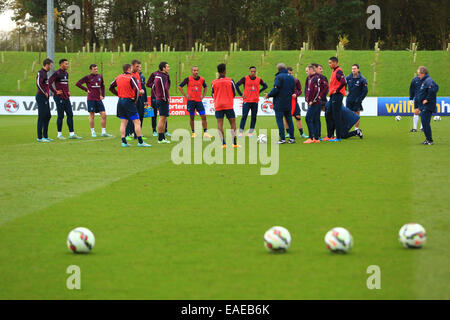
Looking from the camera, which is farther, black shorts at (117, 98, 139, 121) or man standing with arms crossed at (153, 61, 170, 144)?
man standing with arms crossed at (153, 61, 170, 144)

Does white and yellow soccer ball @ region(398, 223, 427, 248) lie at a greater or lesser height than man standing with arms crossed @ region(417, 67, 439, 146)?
lesser

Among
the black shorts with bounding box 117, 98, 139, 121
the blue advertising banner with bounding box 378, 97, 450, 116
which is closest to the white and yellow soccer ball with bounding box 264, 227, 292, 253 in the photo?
the black shorts with bounding box 117, 98, 139, 121

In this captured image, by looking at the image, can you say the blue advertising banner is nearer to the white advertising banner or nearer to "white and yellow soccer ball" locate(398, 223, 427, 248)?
the white advertising banner

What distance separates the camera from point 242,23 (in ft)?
241

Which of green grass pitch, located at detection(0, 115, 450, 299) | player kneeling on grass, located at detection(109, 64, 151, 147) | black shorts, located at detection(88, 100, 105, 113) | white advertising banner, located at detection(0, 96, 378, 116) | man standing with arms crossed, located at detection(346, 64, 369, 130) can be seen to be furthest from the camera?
white advertising banner, located at detection(0, 96, 378, 116)

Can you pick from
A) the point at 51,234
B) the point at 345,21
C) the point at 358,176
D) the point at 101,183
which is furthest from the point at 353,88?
the point at 345,21

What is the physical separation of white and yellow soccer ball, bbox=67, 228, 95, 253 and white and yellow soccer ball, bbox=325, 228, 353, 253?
7.15 ft

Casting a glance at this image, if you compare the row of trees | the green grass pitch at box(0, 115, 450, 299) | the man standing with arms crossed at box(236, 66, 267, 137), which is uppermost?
the row of trees

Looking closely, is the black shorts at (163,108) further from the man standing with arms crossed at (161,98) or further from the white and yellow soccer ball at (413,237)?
the white and yellow soccer ball at (413,237)

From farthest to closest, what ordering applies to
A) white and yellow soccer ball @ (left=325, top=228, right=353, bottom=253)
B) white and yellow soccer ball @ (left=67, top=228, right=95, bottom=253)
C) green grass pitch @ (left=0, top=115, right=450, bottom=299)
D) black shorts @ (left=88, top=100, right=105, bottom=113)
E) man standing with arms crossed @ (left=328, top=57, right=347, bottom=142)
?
black shorts @ (left=88, top=100, right=105, bottom=113), man standing with arms crossed @ (left=328, top=57, right=347, bottom=142), white and yellow soccer ball @ (left=67, top=228, right=95, bottom=253), white and yellow soccer ball @ (left=325, top=228, right=353, bottom=253), green grass pitch @ (left=0, top=115, right=450, bottom=299)

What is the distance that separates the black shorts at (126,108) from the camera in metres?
16.8

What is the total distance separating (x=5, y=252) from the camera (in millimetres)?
6453

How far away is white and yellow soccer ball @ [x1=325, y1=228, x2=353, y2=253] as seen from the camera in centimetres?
618

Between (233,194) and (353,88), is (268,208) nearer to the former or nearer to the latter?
(233,194)
